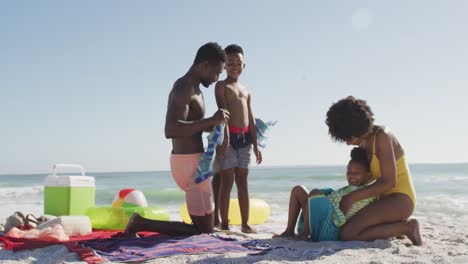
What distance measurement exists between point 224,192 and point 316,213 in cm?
124

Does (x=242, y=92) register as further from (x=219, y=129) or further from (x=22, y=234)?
(x=22, y=234)

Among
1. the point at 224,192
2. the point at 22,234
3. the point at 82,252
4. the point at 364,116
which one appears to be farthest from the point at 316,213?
the point at 22,234

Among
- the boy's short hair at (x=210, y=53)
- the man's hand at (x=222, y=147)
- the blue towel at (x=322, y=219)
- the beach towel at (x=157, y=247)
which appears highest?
the boy's short hair at (x=210, y=53)

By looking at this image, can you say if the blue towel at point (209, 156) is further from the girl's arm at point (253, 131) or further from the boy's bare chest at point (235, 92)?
the girl's arm at point (253, 131)

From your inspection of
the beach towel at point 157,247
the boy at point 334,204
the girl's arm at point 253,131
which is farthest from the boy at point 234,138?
the boy at point 334,204

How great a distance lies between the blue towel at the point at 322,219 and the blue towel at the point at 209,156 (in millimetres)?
888

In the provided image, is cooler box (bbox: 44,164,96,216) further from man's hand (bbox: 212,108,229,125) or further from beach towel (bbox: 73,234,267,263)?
man's hand (bbox: 212,108,229,125)

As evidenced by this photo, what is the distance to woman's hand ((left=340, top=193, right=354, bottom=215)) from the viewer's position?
388cm

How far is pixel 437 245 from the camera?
3982mm

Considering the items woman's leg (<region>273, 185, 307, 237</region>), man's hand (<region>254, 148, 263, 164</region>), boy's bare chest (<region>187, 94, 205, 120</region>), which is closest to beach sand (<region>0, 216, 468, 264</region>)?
woman's leg (<region>273, 185, 307, 237</region>)

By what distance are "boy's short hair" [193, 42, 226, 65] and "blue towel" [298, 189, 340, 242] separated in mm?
1464

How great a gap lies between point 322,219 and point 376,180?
546 mm

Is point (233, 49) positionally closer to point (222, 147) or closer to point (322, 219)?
point (222, 147)

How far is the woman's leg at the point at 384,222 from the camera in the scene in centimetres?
392
